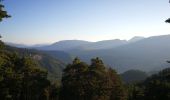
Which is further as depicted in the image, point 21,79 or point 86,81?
point 21,79

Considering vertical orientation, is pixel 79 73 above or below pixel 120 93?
above

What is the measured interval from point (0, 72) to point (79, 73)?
45.4ft

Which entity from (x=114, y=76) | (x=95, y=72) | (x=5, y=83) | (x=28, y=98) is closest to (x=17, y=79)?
(x=5, y=83)

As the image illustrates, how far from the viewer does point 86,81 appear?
5438cm

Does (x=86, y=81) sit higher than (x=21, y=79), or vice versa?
(x=21, y=79)

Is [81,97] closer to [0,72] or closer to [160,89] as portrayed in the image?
[0,72]

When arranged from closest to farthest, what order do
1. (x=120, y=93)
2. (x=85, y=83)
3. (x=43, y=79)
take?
(x=85, y=83)
(x=43, y=79)
(x=120, y=93)

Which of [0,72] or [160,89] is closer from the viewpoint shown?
[0,72]

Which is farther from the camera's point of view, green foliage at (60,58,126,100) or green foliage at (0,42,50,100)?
green foliage at (60,58,126,100)

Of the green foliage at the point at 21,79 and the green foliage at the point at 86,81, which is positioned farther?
the green foliage at the point at 86,81

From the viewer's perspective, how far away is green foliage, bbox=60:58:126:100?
54438 mm

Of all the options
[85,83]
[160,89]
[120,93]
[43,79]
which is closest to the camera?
[85,83]

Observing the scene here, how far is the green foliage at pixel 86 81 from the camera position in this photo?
54438 millimetres

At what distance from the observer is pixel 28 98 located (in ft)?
204
